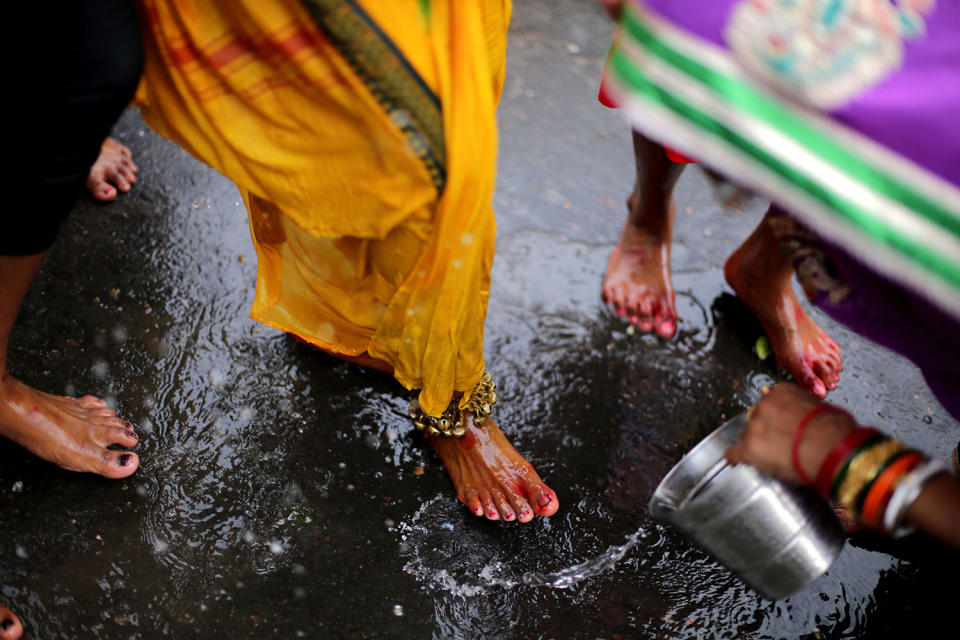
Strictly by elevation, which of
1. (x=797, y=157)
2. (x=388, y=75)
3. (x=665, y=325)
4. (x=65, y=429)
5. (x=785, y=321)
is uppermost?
(x=797, y=157)

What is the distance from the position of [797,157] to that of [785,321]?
140 cm

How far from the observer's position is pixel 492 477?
196cm

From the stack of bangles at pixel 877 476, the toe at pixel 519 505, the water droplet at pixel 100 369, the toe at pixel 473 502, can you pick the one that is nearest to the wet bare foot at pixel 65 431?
the water droplet at pixel 100 369

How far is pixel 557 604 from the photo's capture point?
183 centimetres

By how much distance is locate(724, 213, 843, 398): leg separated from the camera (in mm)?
2291

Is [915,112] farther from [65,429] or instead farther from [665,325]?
[65,429]

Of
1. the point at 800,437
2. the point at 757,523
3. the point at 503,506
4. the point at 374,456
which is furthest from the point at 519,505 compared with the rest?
the point at 800,437

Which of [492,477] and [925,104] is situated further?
[492,477]

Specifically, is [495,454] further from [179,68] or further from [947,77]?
[947,77]

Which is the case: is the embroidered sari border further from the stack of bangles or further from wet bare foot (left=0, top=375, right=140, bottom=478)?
wet bare foot (left=0, top=375, right=140, bottom=478)

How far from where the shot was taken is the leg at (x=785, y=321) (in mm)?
2291

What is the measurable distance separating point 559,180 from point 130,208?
5.09 feet

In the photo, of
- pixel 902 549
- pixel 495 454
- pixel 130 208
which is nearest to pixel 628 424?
pixel 495 454

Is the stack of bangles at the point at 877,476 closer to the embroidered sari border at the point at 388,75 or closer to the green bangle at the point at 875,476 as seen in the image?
the green bangle at the point at 875,476
